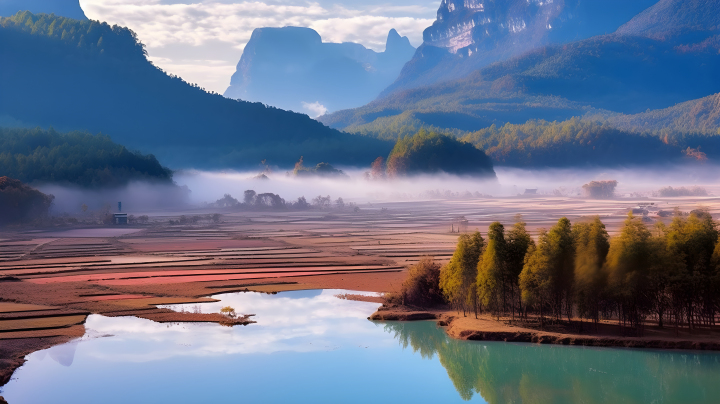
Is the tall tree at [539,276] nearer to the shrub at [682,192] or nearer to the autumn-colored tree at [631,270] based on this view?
the autumn-colored tree at [631,270]

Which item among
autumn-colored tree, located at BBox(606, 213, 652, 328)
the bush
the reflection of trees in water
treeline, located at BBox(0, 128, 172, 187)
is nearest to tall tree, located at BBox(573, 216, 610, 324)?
autumn-colored tree, located at BBox(606, 213, 652, 328)

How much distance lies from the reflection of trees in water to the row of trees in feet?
8.81

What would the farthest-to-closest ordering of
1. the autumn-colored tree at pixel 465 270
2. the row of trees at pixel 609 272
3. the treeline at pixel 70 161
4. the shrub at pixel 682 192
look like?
the shrub at pixel 682 192 < the treeline at pixel 70 161 < the autumn-colored tree at pixel 465 270 < the row of trees at pixel 609 272

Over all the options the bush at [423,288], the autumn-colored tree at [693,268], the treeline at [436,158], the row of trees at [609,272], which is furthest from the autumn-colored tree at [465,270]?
the treeline at [436,158]

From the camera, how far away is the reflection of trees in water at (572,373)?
27.0 metres

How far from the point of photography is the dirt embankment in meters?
31.6

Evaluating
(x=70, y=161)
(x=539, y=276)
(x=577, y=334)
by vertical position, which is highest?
(x=70, y=161)

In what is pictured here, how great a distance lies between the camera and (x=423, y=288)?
4106cm

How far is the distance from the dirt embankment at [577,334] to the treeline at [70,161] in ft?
328

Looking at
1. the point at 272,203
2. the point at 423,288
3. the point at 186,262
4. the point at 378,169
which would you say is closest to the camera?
the point at 423,288

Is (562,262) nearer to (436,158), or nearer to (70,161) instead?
(70,161)

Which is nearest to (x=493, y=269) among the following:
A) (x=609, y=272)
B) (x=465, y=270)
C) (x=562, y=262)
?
(x=465, y=270)

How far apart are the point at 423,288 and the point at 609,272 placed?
11.6 meters

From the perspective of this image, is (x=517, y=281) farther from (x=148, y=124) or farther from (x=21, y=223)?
(x=148, y=124)
